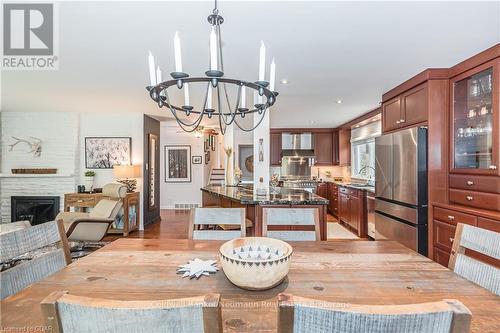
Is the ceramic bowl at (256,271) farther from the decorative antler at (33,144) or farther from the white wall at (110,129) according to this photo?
the decorative antler at (33,144)

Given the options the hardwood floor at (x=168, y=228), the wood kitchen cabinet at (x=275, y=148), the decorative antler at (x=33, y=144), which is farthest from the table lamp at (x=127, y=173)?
the wood kitchen cabinet at (x=275, y=148)

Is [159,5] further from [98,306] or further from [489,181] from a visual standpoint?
[489,181]

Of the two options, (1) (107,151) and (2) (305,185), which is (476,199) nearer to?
(2) (305,185)

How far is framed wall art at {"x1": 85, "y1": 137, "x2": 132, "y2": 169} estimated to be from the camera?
5.40m

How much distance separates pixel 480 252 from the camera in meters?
1.28

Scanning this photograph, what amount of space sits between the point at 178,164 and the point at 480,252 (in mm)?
7475

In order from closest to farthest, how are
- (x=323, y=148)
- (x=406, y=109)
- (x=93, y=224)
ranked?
(x=406, y=109), (x=93, y=224), (x=323, y=148)

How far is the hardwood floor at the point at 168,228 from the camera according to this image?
4807 mm

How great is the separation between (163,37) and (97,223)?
8.64 ft

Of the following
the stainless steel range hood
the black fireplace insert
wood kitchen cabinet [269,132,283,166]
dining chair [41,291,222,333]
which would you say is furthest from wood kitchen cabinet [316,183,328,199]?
dining chair [41,291,222,333]

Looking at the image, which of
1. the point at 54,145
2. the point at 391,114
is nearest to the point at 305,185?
the point at 391,114

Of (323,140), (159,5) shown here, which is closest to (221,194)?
(159,5)

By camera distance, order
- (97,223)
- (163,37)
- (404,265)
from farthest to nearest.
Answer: (97,223) → (163,37) → (404,265)

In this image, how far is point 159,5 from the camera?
5.71 feet
